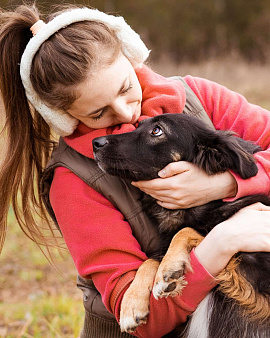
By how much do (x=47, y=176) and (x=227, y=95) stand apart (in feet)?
4.36

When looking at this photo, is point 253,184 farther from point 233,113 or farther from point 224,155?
point 233,113

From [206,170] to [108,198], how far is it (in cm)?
61

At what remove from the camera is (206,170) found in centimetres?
277

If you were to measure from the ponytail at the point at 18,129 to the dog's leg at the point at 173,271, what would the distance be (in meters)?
1.11

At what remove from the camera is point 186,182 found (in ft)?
8.94

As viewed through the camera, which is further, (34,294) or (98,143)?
(34,294)

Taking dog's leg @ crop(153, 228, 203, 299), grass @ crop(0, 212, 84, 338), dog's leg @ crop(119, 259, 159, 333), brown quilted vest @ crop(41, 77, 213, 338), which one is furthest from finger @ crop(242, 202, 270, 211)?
grass @ crop(0, 212, 84, 338)

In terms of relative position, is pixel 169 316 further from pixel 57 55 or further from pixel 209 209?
pixel 57 55

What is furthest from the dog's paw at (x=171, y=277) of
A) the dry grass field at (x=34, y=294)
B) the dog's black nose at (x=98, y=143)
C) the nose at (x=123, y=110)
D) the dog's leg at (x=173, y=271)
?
the dry grass field at (x=34, y=294)

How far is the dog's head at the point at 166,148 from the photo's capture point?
275 cm

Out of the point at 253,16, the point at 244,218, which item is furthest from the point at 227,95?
the point at 253,16

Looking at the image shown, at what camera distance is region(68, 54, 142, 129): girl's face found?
267cm

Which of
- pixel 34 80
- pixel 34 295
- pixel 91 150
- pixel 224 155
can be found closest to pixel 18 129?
pixel 34 80

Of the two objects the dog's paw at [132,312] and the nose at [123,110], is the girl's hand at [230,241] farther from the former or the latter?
the nose at [123,110]
